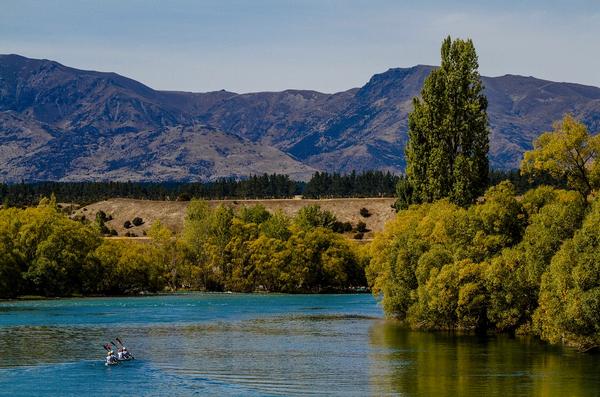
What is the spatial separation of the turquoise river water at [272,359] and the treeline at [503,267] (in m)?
2.41

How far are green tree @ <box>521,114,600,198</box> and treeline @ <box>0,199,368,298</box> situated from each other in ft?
283

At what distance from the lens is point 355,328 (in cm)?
9569

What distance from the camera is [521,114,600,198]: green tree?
88.5 m

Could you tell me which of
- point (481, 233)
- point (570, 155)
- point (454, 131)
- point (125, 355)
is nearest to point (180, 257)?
point (454, 131)

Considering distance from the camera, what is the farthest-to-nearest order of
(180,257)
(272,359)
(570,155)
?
(180,257), (570,155), (272,359)

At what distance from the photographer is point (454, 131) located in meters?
105

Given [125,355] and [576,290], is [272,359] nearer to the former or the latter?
[125,355]

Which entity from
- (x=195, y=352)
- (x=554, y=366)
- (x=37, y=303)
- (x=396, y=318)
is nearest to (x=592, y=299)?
(x=554, y=366)

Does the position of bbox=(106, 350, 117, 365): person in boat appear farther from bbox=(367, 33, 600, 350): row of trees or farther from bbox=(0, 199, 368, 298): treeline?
bbox=(0, 199, 368, 298): treeline

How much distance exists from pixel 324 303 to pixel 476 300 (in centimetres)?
6006

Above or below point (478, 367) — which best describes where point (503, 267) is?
above

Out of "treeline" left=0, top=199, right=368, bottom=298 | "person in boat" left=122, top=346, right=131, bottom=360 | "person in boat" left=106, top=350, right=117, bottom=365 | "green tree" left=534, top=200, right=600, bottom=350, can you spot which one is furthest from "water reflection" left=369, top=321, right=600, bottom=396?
"treeline" left=0, top=199, right=368, bottom=298

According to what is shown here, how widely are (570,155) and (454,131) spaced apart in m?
17.6

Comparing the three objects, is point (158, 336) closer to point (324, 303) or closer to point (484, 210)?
point (484, 210)
